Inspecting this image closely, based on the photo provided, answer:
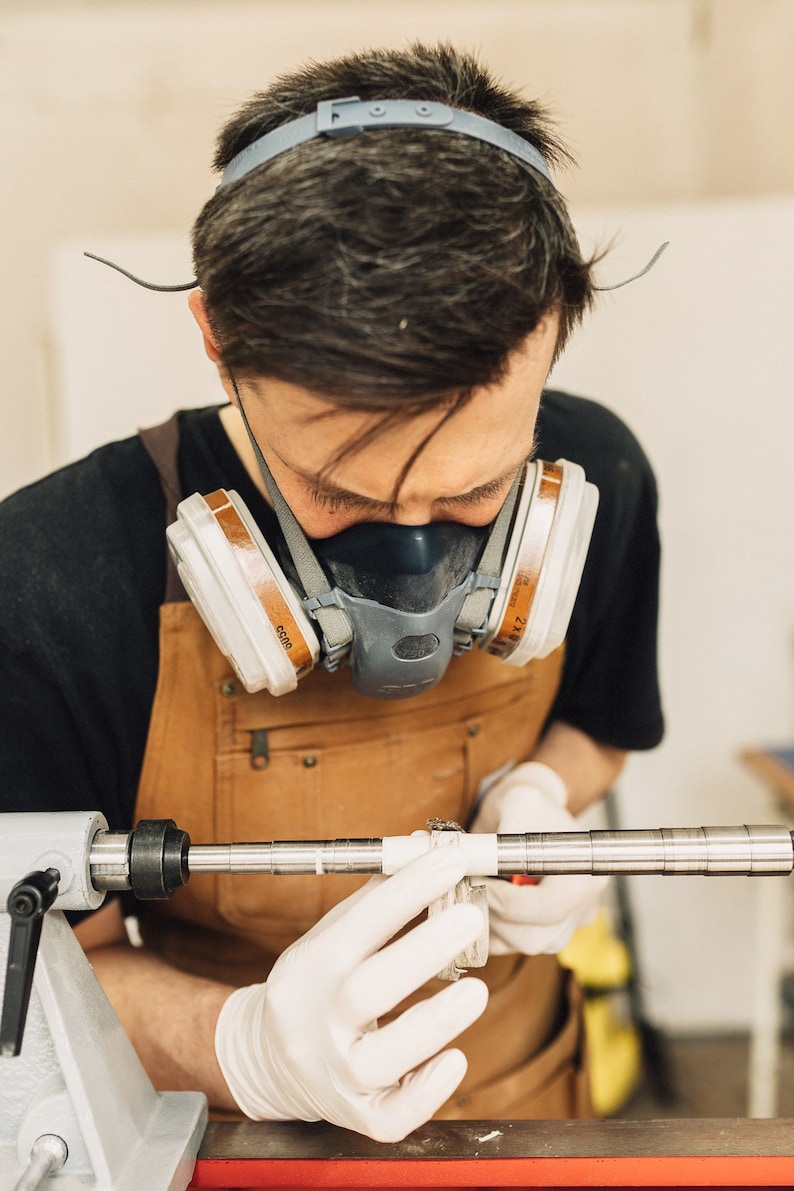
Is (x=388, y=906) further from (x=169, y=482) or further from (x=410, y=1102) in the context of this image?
(x=169, y=482)

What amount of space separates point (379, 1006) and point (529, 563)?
0.45 meters

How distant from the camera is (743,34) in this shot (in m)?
2.19

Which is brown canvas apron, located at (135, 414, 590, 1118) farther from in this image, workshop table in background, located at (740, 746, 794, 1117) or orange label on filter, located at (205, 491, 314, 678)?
workshop table in background, located at (740, 746, 794, 1117)

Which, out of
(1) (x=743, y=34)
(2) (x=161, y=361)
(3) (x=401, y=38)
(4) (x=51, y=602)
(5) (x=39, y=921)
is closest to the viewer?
(5) (x=39, y=921)

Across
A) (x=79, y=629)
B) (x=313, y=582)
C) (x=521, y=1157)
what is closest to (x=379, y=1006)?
(x=521, y=1157)

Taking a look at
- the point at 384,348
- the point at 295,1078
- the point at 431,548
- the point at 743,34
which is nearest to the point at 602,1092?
the point at 295,1078

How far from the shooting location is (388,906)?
78 centimetres

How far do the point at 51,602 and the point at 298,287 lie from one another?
0.48 meters

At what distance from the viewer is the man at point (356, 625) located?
72 cm

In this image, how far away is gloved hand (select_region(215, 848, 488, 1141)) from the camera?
768 millimetres

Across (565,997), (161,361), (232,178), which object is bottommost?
(565,997)

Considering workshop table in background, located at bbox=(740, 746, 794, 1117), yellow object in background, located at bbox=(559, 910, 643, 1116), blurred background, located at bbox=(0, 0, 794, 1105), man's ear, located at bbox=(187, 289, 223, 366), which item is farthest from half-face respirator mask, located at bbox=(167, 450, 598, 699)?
yellow object in background, located at bbox=(559, 910, 643, 1116)

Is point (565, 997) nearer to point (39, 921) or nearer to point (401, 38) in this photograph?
point (39, 921)

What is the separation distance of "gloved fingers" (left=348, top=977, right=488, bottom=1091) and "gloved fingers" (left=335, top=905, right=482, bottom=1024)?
0.02m
